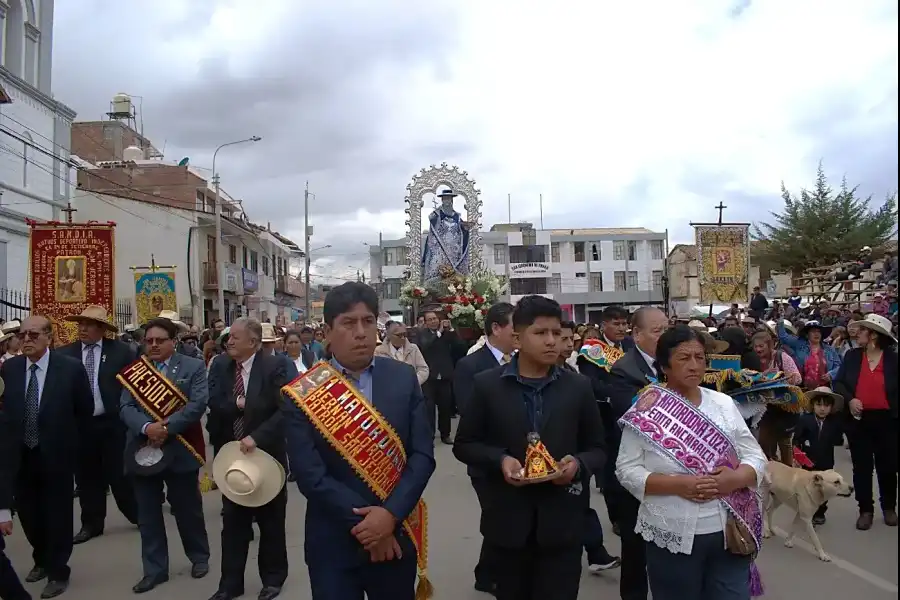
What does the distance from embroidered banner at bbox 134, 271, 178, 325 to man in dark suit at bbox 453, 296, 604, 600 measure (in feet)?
55.8

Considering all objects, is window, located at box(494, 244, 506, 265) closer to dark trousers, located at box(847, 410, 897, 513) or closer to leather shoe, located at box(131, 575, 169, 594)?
dark trousers, located at box(847, 410, 897, 513)

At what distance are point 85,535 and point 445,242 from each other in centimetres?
1767

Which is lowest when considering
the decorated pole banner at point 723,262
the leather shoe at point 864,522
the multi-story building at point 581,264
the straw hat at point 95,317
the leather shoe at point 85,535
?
the leather shoe at point 85,535

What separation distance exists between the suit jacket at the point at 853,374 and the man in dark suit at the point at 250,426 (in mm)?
4708

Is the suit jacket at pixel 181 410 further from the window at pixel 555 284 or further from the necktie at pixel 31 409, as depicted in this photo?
the window at pixel 555 284

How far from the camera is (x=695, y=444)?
125 inches

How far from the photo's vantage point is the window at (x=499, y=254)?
178 feet

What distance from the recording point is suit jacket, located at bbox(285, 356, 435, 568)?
295cm

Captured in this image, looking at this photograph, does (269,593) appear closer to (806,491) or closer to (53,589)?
(53,589)

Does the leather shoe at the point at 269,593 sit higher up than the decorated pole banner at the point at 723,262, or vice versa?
the decorated pole banner at the point at 723,262

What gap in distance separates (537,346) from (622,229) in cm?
5647

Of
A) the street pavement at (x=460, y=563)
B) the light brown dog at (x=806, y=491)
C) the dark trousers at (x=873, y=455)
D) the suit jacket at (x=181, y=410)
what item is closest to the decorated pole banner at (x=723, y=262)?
the street pavement at (x=460, y=563)

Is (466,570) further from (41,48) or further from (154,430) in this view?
(41,48)

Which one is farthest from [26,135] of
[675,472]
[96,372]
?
[675,472]
